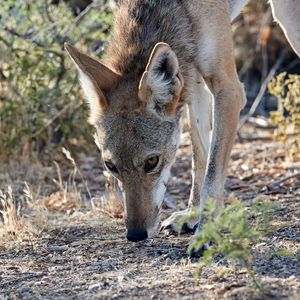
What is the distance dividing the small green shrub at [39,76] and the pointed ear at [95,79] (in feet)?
9.60

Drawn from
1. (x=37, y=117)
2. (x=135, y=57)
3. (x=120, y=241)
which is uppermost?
(x=135, y=57)

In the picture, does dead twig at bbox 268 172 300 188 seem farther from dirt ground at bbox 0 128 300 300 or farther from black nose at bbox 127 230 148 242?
black nose at bbox 127 230 148 242

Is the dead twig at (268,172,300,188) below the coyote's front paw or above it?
above

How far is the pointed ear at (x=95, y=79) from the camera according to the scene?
5500mm

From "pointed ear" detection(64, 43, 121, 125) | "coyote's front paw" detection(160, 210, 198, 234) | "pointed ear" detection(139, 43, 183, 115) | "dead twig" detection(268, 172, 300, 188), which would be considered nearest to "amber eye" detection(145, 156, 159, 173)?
"pointed ear" detection(139, 43, 183, 115)

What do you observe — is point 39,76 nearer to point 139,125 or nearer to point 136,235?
point 139,125

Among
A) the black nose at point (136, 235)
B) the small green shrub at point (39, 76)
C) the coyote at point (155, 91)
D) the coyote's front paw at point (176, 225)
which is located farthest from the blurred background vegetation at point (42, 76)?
the black nose at point (136, 235)

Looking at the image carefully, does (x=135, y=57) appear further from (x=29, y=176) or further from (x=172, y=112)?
(x=29, y=176)

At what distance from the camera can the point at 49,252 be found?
226 inches

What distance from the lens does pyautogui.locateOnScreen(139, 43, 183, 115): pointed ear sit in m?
5.27

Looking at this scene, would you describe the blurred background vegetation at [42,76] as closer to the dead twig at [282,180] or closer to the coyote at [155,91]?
the dead twig at [282,180]

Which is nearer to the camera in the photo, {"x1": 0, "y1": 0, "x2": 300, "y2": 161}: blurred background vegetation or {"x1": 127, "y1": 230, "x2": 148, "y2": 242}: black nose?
{"x1": 127, "y1": 230, "x2": 148, "y2": 242}: black nose

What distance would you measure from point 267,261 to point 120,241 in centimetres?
141

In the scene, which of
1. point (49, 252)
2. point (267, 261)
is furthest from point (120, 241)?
point (267, 261)
